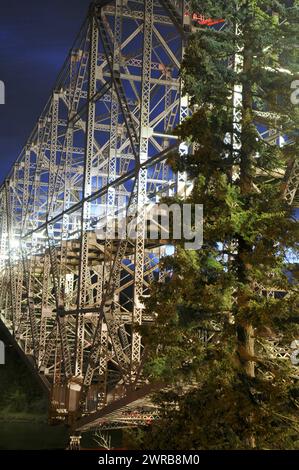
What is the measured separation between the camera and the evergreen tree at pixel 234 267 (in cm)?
983

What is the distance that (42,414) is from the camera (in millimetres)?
48938

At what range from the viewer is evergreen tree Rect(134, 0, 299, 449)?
983 centimetres

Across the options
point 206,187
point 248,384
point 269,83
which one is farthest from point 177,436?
point 269,83

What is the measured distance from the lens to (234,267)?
34.7 ft

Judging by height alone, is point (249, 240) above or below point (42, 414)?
above

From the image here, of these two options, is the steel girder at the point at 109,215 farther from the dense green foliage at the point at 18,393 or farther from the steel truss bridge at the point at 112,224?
the dense green foliage at the point at 18,393

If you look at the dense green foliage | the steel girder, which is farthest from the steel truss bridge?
the dense green foliage

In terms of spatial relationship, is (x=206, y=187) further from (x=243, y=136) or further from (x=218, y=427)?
(x=218, y=427)

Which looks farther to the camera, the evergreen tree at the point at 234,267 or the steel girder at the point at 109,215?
the steel girder at the point at 109,215

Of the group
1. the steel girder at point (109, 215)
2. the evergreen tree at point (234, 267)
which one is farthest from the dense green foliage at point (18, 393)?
the evergreen tree at point (234, 267)

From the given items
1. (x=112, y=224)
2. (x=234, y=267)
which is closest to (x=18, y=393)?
(x=112, y=224)

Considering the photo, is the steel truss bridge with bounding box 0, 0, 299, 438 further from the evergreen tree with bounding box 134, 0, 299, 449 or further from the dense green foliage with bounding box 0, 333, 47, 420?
the dense green foliage with bounding box 0, 333, 47, 420

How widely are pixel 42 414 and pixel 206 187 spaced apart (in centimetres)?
4104

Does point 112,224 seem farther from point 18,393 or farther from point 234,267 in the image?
point 18,393
